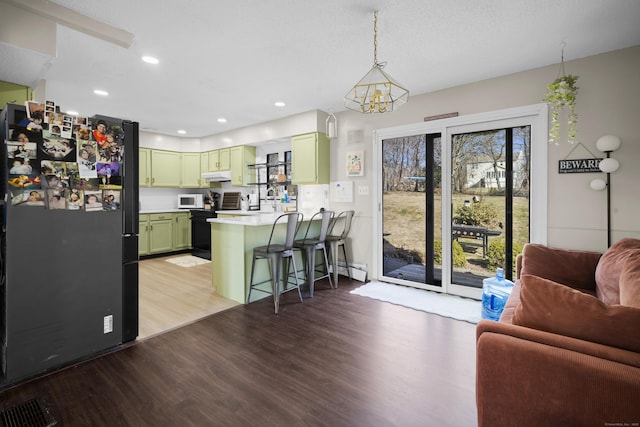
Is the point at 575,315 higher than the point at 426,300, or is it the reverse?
the point at 575,315

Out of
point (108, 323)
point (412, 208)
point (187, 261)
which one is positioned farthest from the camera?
point (187, 261)

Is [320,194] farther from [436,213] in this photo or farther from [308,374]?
[308,374]

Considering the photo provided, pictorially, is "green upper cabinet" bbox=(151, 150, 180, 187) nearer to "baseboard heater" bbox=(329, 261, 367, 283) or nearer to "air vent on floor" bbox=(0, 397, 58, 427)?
"baseboard heater" bbox=(329, 261, 367, 283)

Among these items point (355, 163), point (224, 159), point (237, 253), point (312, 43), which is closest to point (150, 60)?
point (312, 43)

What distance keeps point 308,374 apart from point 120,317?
168 centimetres

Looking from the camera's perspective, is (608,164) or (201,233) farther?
(201,233)

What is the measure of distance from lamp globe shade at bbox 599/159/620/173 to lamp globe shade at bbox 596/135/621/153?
0.36 feet

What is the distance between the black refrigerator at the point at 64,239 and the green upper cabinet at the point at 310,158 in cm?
256

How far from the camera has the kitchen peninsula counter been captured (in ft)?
11.8

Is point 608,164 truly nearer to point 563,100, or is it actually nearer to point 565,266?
point 563,100

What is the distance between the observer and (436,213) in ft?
13.0

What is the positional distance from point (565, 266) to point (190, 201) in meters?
6.66

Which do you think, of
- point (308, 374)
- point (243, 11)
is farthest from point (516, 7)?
point (308, 374)

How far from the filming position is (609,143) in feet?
8.95
